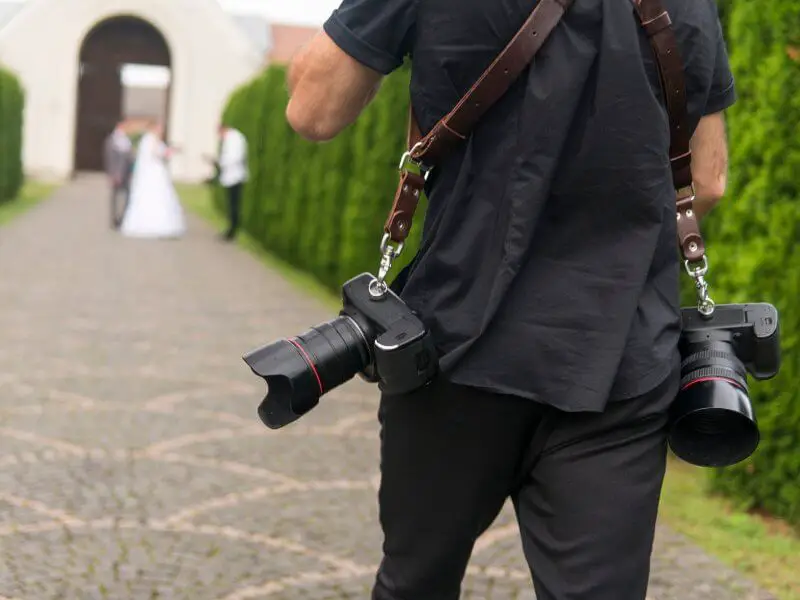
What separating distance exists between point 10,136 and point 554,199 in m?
21.7

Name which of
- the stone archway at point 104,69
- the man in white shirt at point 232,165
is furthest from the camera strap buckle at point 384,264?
the stone archway at point 104,69

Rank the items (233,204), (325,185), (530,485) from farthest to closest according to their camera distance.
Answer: (233,204) → (325,185) → (530,485)

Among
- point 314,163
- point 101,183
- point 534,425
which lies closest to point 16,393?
point 534,425

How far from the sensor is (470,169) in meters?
1.88

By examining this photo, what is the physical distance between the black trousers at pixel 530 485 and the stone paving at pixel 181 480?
4.69ft

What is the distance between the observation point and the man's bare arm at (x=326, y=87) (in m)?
1.92

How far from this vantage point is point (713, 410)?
1.83 meters

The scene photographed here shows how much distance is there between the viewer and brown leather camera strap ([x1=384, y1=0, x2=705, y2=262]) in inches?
69.9

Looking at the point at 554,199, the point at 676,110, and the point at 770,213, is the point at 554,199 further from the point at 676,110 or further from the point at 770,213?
the point at 770,213

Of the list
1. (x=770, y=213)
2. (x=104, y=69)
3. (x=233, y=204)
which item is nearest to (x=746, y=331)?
(x=770, y=213)

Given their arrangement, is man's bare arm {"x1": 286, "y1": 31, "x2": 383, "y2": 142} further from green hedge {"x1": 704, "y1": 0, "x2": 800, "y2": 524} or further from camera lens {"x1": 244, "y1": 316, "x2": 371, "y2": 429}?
green hedge {"x1": 704, "y1": 0, "x2": 800, "y2": 524}

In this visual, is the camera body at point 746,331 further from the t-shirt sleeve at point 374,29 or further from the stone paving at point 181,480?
the stone paving at point 181,480

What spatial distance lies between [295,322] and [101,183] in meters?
24.8

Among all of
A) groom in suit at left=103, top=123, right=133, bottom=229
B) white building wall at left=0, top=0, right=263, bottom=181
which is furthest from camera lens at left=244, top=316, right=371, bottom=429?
white building wall at left=0, top=0, right=263, bottom=181
